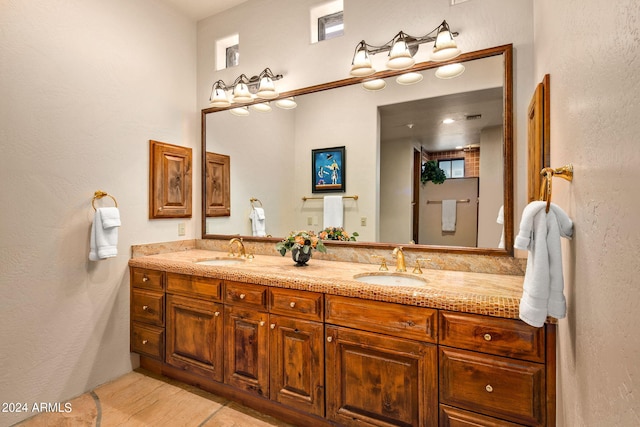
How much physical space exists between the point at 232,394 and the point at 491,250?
1.85 meters

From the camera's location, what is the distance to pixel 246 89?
2.57 m

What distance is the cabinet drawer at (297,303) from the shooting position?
5.47 feet

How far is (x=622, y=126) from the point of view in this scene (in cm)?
62

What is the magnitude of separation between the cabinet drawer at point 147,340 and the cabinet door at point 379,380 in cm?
138

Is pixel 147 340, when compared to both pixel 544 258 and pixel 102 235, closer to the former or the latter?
pixel 102 235

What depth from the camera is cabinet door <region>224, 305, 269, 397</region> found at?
1824 mm

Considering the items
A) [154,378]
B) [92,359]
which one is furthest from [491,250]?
[92,359]

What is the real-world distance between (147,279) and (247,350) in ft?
3.40

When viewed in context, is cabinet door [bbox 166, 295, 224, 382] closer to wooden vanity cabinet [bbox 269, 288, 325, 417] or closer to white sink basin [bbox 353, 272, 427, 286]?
wooden vanity cabinet [bbox 269, 288, 325, 417]

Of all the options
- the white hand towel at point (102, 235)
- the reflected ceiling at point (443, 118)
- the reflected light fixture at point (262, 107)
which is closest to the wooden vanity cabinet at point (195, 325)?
the white hand towel at point (102, 235)

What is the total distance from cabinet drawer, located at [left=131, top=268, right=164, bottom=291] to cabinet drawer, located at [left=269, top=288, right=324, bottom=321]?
1.02 metres

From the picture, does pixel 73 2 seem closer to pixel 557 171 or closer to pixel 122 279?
pixel 122 279

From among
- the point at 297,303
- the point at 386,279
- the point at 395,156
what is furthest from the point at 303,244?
the point at 395,156

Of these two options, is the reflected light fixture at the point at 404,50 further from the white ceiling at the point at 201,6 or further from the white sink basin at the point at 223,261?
the white sink basin at the point at 223,261
